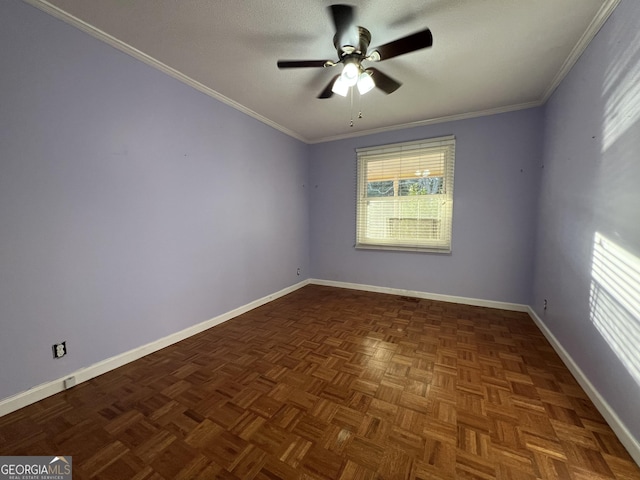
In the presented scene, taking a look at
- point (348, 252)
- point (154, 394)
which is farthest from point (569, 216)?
point (154, 394)

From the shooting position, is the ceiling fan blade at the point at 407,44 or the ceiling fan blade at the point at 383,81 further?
the ceiling fan blade at the point at 383,81

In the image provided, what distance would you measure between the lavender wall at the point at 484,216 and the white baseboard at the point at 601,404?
3.49ft

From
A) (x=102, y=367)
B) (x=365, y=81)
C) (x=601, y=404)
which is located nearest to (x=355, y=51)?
(x=365, y=81)

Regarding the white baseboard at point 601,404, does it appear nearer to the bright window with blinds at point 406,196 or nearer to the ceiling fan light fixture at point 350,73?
the bright window with blinds at point 406,196

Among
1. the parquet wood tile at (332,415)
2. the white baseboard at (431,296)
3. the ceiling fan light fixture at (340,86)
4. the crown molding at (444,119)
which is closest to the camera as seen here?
the parquet wood tile at (332,415)

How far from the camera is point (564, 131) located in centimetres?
228

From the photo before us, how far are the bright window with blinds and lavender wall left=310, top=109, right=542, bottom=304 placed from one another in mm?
114

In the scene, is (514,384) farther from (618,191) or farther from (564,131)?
(564,131)

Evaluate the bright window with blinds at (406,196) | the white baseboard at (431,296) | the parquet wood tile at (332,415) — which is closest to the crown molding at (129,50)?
the bright window with blinds at (406,196)

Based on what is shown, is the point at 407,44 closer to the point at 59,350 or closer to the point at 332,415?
the point at 332,415

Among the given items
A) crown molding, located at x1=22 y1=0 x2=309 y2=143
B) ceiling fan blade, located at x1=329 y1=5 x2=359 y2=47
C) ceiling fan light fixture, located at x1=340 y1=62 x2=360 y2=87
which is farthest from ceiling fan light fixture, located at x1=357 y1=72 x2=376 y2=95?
crown molding, located at x1=22 y1=0 x2=309 y2=143

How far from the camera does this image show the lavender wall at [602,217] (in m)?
1.31

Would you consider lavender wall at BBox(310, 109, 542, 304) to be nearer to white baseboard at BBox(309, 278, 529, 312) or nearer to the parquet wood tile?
white baseboard at BBox(309, 278, 529, 312)

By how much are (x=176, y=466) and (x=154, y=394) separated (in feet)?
2.23
